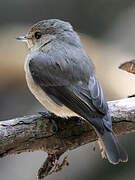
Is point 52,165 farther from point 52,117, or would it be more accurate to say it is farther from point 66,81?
point 66,81

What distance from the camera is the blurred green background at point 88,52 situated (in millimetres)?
5836

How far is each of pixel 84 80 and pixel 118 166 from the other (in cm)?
249

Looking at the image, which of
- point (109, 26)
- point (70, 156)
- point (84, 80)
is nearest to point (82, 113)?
point (84, 80)

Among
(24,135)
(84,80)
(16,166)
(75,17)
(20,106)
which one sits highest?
(84,80)

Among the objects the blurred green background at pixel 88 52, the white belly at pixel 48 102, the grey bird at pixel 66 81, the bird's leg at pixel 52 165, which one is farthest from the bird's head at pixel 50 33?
the blurred green background at pixel 88 52

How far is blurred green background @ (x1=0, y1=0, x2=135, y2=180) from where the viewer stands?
5.84m

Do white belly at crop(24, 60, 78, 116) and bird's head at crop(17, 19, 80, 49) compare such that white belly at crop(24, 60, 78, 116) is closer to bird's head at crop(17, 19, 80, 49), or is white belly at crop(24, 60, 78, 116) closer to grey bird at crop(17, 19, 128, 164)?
grey bird at crop(17, 19, 128, 164)

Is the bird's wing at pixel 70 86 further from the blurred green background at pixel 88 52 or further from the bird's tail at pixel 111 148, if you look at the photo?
the blurred green background at pixel 88 52

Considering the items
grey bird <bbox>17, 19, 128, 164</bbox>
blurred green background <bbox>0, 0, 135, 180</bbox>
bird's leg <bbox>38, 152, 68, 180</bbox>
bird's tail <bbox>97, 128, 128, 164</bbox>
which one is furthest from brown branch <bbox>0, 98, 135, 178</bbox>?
blurred green background <bbox>0, 0, 135, 180</bbox>

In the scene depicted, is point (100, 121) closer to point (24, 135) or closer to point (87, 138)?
point (87, 138)

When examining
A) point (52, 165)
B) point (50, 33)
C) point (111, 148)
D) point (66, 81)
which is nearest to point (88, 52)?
point (50, 33)

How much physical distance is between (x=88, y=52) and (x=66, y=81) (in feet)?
10.2

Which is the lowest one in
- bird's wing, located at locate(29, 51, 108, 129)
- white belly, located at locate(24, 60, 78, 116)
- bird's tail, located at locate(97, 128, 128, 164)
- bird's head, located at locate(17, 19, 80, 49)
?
bird's tail, located at locate(97, 128, 128, 164)

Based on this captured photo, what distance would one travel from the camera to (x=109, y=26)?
887 centimetres
